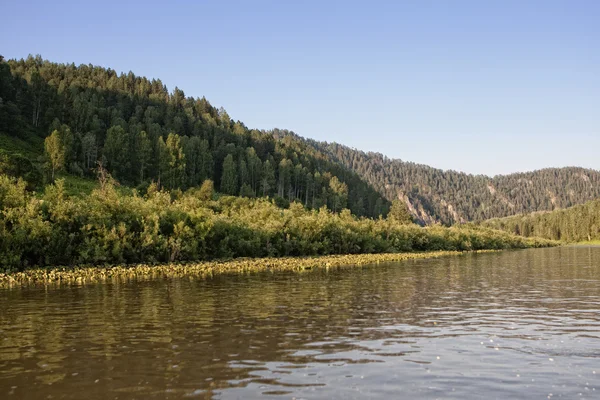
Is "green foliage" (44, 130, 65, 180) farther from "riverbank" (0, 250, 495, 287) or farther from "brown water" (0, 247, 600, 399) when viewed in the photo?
"brown water" (0, 247, 600, 399)

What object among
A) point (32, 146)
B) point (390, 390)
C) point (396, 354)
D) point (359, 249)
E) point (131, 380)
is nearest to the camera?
point (390, 390)

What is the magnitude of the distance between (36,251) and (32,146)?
115 metres

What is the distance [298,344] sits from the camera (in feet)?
68.2

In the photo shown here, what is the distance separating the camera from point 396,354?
19.1 m

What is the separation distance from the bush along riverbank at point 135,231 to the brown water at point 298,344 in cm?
1799

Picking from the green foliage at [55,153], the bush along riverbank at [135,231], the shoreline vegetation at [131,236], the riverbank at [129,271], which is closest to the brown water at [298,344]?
the riverbank at [129,271]

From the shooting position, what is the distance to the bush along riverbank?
182 ft

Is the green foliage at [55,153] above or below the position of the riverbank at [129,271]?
above

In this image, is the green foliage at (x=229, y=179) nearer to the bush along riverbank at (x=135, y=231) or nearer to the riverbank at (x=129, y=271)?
the bush along riverbank at (x=135, y=231)

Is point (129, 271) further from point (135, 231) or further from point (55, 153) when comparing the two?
point (55, 153)

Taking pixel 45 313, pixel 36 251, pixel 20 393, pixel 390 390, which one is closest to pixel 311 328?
pixel 390 390

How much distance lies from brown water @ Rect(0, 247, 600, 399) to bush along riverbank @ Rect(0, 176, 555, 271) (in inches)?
708

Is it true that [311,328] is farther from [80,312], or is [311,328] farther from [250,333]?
[80,312]

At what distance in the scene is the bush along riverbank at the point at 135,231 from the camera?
182 feet
